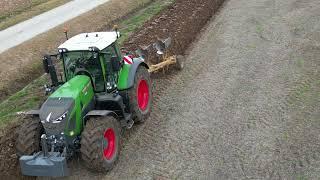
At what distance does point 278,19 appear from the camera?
63.5 ft

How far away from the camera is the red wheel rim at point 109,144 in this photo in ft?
31.6

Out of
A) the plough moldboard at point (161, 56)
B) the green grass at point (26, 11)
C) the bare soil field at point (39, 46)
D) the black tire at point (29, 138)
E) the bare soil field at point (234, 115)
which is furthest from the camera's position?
the green grass at point (26, 11)

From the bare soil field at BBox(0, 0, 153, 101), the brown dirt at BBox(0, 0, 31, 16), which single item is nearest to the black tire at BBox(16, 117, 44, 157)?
the bare soil field at BBox(0, 0, 153, 101)

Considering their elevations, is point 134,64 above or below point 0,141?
above

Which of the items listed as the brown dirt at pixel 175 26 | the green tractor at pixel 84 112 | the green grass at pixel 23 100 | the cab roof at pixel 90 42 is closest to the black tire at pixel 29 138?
the green tractor at pixel 84 112

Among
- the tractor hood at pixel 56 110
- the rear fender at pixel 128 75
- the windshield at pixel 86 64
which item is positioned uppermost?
the windshield at pixel 86 64

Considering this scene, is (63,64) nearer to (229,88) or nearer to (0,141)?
(0,141)

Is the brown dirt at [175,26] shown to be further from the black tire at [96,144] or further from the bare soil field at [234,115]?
the black tire at [96,144]

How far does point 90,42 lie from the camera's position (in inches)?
417

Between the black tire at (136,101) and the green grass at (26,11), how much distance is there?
43.5 feet

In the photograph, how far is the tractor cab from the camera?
33.9 feet

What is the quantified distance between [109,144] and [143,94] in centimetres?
260

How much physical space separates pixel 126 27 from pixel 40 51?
3968 mm

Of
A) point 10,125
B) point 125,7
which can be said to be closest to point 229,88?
point 10,125
